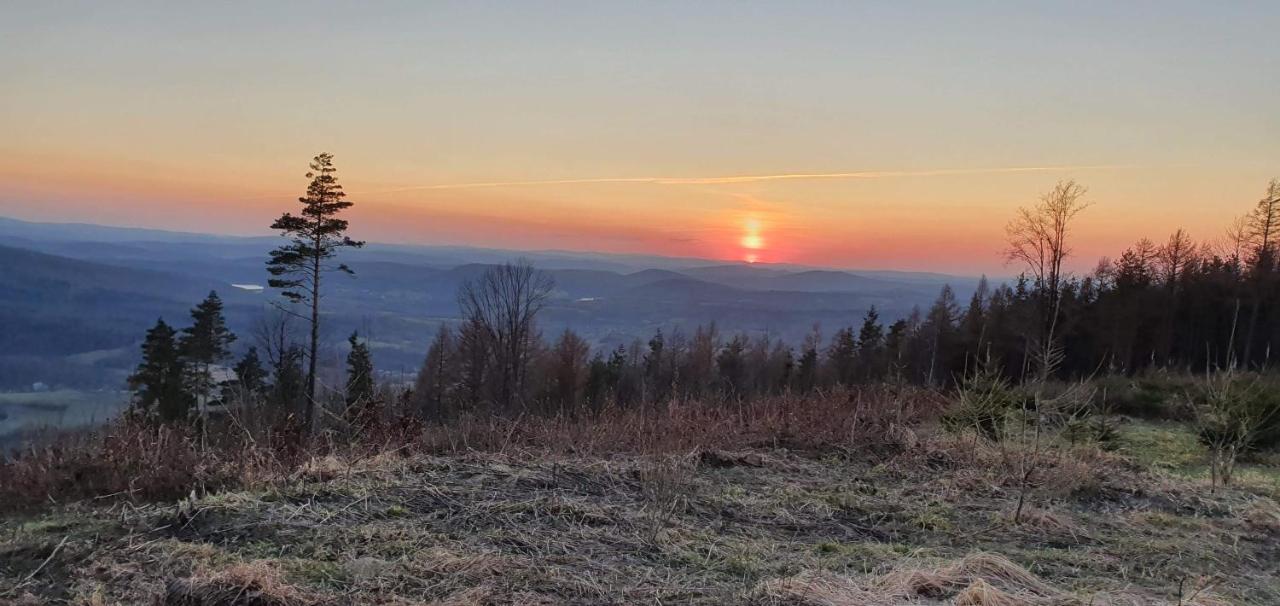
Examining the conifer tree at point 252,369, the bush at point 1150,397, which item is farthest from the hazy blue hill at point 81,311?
the bush at point 1150,397

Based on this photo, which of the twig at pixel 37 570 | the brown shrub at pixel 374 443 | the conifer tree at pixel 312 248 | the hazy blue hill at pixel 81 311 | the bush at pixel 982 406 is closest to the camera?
the twig at pixel 37 570

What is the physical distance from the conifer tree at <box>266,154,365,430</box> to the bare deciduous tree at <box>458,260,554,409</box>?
5.88 meters

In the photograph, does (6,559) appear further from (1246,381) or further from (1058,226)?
(1058,226)

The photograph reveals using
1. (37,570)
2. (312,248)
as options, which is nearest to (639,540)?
(37,570)

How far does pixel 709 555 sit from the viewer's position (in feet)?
13.3

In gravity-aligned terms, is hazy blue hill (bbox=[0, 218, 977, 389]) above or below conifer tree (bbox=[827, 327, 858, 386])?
below

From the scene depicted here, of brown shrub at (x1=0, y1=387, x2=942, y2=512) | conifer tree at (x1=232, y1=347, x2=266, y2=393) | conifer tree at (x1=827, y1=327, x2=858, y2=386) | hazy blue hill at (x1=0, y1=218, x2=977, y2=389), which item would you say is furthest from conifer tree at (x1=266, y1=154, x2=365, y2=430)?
hazy blue hill at (x1=0, y1=218, x2=977, y2=389)

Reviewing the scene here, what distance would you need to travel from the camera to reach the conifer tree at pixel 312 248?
28.2 m

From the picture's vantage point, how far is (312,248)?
28.9 metres

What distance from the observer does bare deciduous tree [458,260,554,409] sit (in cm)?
3200

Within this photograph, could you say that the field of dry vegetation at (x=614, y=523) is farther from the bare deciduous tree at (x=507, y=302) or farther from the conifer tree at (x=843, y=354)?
the conifer tree at (x=843, y=354)

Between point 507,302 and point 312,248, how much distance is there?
8598 millimetres

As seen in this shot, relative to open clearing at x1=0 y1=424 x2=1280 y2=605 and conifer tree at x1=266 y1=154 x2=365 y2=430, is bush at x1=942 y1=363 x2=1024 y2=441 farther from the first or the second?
conifer tree at x1=266 y1=154 x2=365 y2=430

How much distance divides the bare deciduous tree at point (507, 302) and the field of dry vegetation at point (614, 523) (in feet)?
80.8
